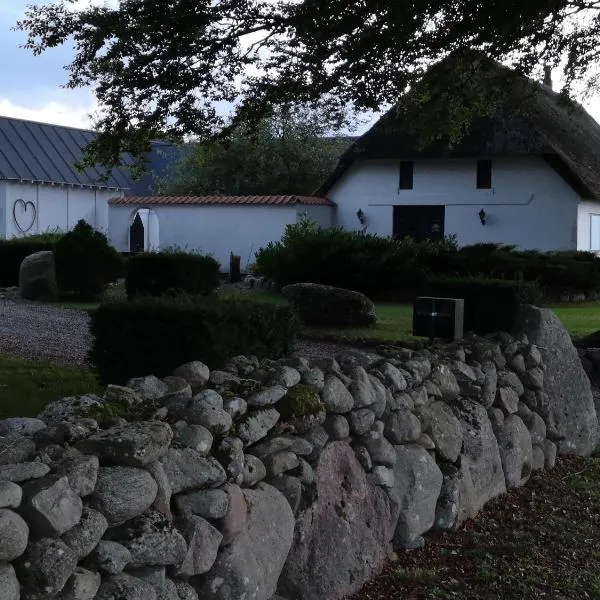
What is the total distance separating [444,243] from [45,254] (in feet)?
31.7

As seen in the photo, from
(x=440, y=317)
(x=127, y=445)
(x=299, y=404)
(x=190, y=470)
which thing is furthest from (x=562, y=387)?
(x=127, y=445)

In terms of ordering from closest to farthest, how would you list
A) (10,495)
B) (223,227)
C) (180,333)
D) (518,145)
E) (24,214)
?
(10,495), (180,333), (223,227), (518,145), (24,214)

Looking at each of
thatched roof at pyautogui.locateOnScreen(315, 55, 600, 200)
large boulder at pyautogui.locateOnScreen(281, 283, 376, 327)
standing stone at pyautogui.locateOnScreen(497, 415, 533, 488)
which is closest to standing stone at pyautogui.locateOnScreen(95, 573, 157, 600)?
standing stone at pyautogui.locateOnScreen(497, 415, 533, 488)

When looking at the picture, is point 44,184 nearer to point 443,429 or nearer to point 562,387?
point 562,387

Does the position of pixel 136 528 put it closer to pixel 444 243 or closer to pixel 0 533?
pixel 0 533

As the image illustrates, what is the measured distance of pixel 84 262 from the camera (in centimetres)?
1820

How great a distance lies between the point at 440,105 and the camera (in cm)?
1218

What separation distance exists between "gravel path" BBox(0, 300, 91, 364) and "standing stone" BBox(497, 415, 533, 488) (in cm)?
396

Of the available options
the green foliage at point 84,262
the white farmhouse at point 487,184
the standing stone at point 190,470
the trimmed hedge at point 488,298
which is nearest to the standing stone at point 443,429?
the standing stone at point 190,470

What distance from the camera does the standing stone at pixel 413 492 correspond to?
529cm

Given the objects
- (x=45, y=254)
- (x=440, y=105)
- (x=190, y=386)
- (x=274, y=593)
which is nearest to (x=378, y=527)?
(x=274, y=593)

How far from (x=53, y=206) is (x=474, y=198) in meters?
14.8

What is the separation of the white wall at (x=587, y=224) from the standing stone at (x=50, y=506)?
27.7m

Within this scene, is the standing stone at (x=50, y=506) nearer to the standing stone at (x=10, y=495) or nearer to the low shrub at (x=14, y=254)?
the standing stone at (x=10, y=495)
